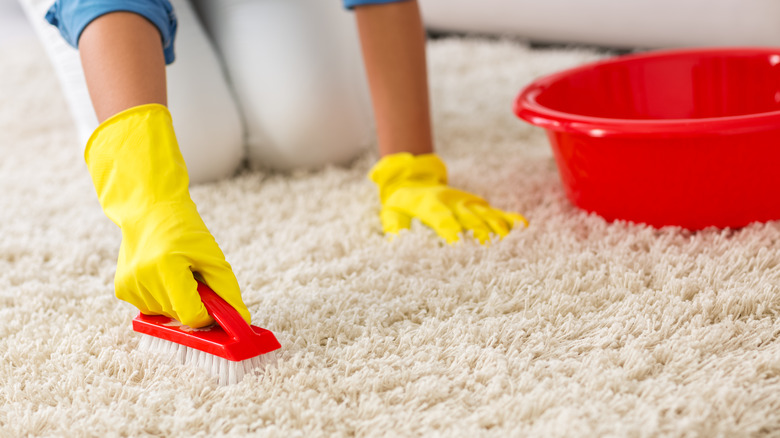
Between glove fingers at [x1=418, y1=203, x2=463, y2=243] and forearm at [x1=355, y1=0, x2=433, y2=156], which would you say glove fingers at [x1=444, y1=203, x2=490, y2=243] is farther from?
forearm at [x1=355, y1=0, x2=433, y2=156]

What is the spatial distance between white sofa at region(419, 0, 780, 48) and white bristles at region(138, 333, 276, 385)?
118 cm

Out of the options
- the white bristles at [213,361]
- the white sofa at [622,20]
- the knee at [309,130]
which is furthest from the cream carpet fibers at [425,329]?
the white sofa at [622,20]

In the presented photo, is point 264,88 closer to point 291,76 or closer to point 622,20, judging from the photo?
point 291,76

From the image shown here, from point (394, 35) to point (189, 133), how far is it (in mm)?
350

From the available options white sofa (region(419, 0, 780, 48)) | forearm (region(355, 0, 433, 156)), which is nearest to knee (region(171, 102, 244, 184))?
forearm (region(355, 0, 433, 156))

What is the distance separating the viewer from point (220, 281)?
0.63 m

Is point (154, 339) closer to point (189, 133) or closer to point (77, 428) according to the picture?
point (77, 428)

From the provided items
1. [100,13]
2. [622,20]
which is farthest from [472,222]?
[622,20]

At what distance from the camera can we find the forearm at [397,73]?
3.21ft

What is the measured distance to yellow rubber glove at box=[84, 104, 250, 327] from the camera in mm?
603

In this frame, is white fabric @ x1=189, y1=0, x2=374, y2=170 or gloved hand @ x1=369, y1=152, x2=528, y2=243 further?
white fabric @ x1=189, y1=0, x2=374, y2=170

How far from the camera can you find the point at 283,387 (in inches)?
23.2

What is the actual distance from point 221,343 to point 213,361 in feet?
0.10

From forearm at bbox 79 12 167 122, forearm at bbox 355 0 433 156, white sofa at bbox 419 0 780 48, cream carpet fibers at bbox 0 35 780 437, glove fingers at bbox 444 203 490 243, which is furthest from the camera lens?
white sofa at bbox 419 0 780 48
